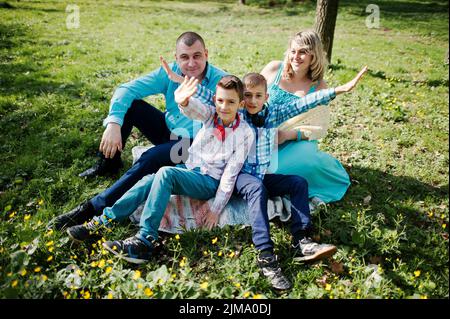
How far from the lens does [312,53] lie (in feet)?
12.7

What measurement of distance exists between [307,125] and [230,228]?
1.46 meters

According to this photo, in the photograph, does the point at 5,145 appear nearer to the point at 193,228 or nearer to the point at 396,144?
the point at 193,228

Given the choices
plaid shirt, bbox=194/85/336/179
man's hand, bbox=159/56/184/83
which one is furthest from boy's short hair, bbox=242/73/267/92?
man's hand, bbox=159/56/184/83

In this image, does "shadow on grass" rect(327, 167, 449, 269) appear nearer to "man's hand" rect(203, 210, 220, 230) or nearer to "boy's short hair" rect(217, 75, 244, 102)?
"man's hand" rect(203, 210, 220, 230)

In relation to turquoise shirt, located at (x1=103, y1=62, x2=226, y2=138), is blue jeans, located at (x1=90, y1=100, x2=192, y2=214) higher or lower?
lower

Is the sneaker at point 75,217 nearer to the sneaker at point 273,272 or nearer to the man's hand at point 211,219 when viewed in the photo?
the man's hand at point 211,219

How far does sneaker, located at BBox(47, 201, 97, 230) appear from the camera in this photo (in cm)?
328

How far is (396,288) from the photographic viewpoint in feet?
9.21

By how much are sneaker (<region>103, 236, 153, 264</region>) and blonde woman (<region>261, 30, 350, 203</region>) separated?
5.00 ft

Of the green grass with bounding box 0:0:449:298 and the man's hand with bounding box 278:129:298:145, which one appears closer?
the green grass with bounding box 0:0:449:298

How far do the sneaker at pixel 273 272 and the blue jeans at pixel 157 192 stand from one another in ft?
2.70

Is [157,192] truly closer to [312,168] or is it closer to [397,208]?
[312,168]

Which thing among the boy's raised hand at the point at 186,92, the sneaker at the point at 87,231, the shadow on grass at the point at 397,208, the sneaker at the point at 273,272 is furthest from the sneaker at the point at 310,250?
the sneaker at the point at 87,231

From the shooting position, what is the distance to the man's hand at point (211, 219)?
3307 mm
